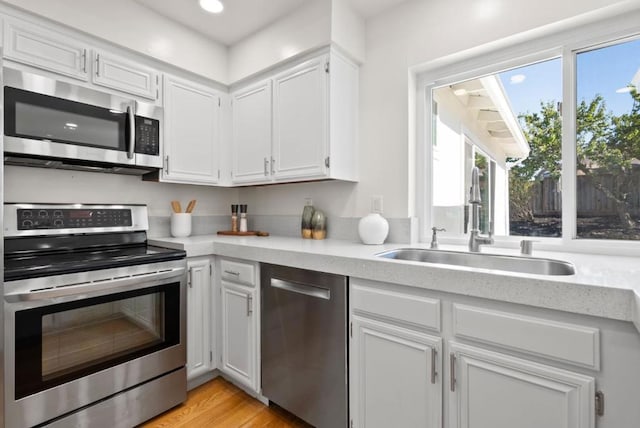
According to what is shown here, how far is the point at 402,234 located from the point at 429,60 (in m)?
1.06

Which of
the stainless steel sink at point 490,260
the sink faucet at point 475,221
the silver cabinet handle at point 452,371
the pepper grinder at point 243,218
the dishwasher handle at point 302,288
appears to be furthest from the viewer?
the pepper grinder at point 243,218

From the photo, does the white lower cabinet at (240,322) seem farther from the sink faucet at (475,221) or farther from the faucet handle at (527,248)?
the faucet handle at (527,248)

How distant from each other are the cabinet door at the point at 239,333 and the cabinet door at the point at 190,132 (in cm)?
88

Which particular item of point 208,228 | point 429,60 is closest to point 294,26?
point 429,60

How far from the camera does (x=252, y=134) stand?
2408 mm

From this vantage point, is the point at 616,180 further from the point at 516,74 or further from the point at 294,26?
the point at 294,26

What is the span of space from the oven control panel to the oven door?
2.02 feet

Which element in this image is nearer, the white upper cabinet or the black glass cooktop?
the black glass cooktop

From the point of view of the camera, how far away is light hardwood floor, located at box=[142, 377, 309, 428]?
1706 mm

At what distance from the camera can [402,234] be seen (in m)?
1.99

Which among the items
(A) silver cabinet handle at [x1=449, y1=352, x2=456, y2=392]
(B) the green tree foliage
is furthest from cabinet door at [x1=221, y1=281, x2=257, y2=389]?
(B) the green tree foliage

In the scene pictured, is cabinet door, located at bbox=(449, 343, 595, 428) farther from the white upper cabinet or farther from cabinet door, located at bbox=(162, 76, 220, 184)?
cabinet door, located at bbox=(162, 76, 220, 184)

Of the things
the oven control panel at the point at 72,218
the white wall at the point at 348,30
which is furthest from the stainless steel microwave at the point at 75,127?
the white wall at the point at 348,30

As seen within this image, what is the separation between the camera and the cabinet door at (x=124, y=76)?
1887 mm
